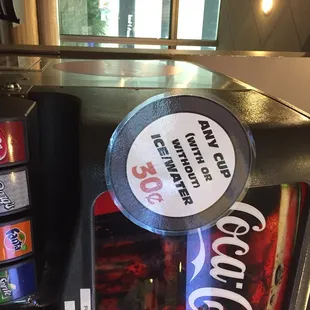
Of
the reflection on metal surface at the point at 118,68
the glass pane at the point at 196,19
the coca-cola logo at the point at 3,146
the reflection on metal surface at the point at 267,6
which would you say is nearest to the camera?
the coca-cola logo at the point at 3,146

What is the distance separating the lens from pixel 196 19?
119 inches

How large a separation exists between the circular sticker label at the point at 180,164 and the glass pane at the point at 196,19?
2.62 meters

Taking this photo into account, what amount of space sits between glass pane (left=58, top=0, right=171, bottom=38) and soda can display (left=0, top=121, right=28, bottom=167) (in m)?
2.67

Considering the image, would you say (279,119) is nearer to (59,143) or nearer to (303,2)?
(59,143)

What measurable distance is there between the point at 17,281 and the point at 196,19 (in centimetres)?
283

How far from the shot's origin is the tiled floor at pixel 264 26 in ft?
5.85

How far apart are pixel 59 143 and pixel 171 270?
0.20 meters

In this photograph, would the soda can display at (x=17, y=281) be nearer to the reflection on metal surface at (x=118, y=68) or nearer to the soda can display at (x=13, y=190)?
the soda can display at (x=13, y=190)

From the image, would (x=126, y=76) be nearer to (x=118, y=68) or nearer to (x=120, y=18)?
(x=118, y=68)

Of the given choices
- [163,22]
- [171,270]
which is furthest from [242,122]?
[163,22]

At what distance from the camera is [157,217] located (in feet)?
1.49

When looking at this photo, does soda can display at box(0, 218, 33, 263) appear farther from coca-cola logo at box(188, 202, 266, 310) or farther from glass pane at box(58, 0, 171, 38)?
glass pane at box(58, 0, 171, 38)

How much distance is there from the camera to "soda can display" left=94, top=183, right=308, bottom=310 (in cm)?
47

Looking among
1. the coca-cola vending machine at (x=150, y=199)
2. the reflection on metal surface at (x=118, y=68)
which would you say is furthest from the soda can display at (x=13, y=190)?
the reflection on metal surface at (x=118, y=68)
